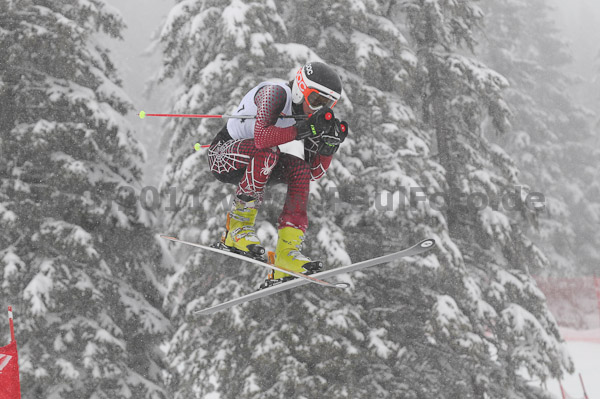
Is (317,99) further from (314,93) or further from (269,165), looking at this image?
(269,165)

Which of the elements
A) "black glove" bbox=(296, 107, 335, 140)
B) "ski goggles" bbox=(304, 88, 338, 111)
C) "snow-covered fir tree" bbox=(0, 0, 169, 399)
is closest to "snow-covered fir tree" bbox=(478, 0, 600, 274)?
"snow-covered fir tree" bbox=(0, 0, 169, 399)

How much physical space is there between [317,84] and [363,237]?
25.9ft

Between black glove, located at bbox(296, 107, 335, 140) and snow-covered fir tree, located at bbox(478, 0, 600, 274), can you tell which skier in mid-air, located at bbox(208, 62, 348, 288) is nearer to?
black glove, located at bbox(296, 107, 335, 140)

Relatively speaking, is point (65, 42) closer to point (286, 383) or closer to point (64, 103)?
point (64, 103)

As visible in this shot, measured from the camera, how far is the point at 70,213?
11570 millimetres

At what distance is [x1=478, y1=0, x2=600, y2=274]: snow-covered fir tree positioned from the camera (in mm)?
25516

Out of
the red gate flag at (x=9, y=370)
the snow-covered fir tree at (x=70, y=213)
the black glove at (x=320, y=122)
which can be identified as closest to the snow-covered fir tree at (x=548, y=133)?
the snow-covered fir tree at (x=70, y=213)

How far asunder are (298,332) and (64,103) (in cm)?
570

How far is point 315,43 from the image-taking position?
42.2 feet

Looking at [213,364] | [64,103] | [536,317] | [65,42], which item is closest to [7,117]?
[64,103]

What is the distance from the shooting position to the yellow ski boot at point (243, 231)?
5.64 metres

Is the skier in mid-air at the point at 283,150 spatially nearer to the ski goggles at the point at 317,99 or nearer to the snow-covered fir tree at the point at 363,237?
the ski goggles at the point at 317,99

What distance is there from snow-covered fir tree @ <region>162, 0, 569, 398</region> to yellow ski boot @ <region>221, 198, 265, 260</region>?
15.5 feet

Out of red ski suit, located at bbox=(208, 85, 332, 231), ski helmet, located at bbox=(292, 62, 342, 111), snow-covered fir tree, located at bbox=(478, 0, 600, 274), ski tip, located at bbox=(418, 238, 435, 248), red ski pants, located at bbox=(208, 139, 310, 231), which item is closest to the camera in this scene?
ski helmet, located at bbox=(292, 62, 342, 111)
